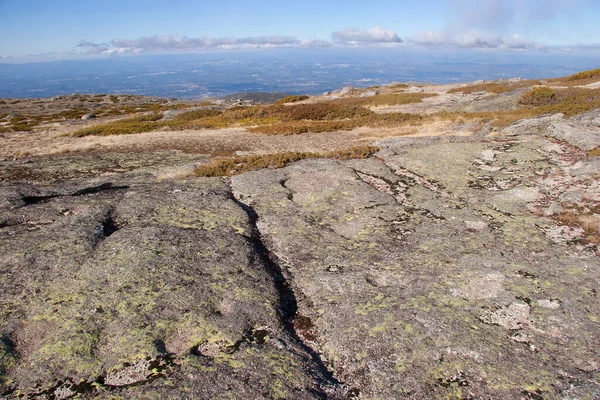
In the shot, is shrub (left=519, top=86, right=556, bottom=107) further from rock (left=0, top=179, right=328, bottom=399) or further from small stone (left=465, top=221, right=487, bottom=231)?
rock (left=0, top=179, right=328, bottom=399)

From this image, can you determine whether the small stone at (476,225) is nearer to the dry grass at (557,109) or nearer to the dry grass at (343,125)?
the dry grass at (557,109)

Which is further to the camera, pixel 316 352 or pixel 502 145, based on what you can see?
pixel 502 145

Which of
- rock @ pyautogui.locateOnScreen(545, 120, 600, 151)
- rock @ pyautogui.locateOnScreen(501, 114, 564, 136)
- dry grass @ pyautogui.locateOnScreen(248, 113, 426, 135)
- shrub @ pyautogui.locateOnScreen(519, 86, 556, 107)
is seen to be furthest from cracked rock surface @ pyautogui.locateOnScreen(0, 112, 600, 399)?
shrub @ pyautogui.locateOnScreen(519, 86, 556, 107)

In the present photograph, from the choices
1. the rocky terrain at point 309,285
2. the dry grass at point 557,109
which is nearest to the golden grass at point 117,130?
the rocky terrain at point 309,285

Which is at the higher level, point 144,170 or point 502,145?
point 502,145

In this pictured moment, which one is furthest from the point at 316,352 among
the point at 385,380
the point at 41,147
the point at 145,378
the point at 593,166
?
the point at 41,147

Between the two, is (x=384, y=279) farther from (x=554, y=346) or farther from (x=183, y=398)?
(x=183, y=398)

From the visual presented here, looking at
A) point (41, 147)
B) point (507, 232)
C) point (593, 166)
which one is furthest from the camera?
point (41, 147)
